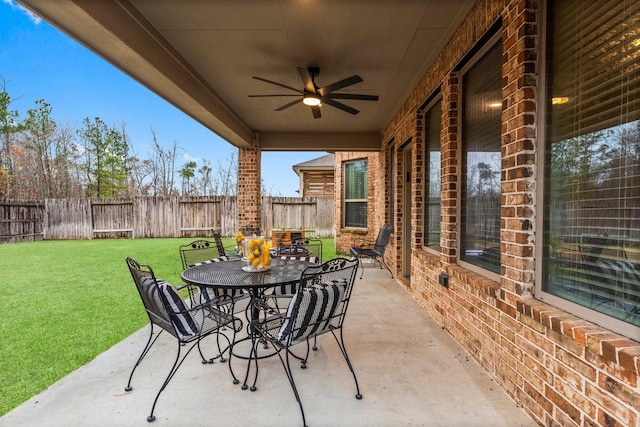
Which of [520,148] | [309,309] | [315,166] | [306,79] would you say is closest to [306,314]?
[309,309]

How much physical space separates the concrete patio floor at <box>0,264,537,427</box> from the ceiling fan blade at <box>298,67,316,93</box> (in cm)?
265

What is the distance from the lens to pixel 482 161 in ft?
9.05

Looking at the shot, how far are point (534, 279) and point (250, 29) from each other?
2.99 metres

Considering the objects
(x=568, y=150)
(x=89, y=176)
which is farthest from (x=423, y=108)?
(x=89, y=176)

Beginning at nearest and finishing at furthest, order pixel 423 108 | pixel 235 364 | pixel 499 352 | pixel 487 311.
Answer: pixel 499 352
pixel 487 311
pixel 235 364
pixel 423 108

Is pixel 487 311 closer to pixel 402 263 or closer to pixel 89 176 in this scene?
pixel 402 263

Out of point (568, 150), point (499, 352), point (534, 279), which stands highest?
point (568, 150)

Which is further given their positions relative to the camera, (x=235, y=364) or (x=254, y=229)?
(x=254, y=229)

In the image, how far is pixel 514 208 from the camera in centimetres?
203

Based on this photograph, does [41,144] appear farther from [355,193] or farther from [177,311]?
[177,311]

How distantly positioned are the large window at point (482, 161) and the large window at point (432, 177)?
0.71 meters

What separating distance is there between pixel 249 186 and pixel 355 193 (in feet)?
10.2

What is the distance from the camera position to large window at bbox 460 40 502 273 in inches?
98.2

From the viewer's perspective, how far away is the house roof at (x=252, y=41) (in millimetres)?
2604
